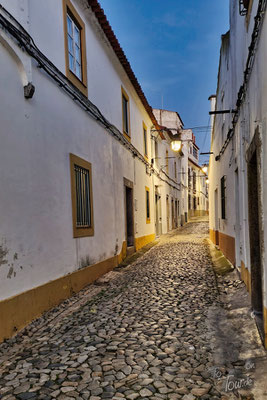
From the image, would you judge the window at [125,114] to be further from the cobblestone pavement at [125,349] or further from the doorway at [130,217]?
the cobblestone pavement at [125,349]

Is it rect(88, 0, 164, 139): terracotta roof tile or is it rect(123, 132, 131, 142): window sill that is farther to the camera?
rect(123, 132, 131, 142): window sill

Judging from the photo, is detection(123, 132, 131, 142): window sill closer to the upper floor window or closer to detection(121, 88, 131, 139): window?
detection(121, 88, 131, 139): window

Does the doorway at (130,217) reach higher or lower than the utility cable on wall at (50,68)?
lower

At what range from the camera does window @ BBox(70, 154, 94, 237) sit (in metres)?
5.77

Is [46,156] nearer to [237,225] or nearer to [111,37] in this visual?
[237,225]

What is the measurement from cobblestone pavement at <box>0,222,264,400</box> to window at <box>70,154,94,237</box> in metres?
1.20

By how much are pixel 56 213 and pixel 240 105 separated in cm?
344

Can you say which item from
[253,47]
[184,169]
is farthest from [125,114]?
[184,169]

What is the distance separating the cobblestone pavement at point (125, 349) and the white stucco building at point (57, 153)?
435mm

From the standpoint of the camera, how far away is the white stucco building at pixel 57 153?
386cm

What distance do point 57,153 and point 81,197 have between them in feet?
4.21

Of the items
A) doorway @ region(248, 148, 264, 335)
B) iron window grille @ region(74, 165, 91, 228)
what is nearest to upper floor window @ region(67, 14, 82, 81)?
iron window grille @ region(74, 165, 91, 228)

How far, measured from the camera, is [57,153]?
5.20 metres

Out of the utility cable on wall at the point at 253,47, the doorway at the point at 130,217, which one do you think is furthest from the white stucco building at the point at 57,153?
the utility cable on wall at the point at 253,47
